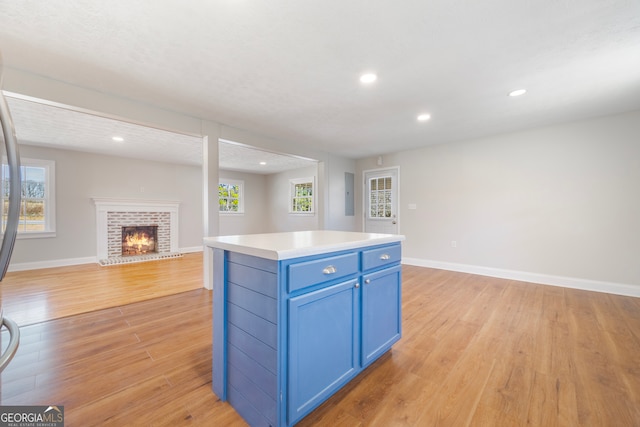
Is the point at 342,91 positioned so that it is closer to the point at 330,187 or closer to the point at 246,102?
the point at 246,102

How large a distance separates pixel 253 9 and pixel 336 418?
8.26 feet

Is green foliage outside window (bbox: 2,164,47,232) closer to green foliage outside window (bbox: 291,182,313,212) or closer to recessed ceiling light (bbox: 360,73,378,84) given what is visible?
green foliage outside window (bbox: 291,182,313,212)

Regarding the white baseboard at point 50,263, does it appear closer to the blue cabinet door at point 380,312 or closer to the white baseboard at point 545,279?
the blue cabinet door at point 380,312

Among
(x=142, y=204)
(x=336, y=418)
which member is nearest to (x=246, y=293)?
(x=336, y=418)

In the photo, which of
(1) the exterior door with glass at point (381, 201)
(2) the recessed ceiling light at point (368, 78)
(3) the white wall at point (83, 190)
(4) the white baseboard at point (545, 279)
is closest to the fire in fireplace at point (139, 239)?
(3) the white wall at point (83, 190)

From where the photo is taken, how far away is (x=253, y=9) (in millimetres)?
1724

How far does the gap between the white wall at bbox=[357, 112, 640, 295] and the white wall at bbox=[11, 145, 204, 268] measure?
239 inches

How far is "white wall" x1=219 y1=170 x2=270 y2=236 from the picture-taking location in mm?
7914

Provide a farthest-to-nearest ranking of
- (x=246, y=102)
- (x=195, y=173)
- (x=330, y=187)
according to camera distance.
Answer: (x=195, y=173) → (x=330, y=187) → (x=246, y=102)

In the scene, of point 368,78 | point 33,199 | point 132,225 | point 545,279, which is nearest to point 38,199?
point 33,199

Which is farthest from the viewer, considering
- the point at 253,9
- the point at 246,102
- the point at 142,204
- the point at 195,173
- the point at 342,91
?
the point at 195,173

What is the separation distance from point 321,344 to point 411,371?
85 cm

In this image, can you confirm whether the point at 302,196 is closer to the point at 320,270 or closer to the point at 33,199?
the point at 33,199
